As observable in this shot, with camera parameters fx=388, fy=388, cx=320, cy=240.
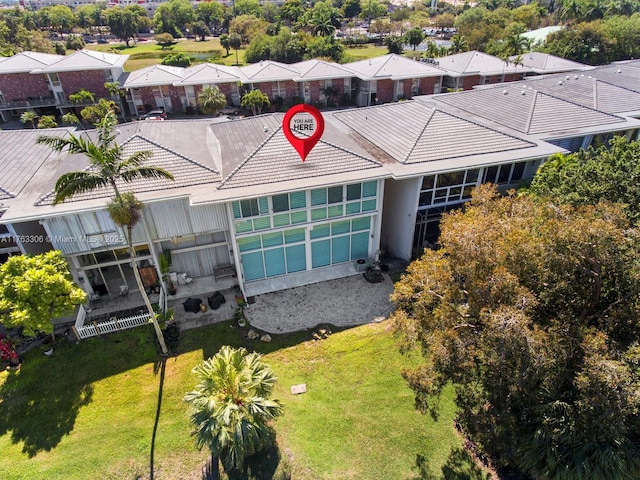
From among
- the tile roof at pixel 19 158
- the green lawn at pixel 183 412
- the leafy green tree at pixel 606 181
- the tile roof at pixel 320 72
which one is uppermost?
the leafy green tree at pixel 606 181

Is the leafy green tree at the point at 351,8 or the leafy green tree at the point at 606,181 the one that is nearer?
the leafy green tree at the point at 606,181

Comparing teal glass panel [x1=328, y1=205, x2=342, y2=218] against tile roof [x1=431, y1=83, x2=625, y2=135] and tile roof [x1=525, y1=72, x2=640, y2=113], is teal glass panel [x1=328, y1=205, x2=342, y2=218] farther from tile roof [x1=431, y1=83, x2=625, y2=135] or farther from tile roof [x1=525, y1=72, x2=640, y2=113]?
tile roof [x1=525, y1=72, x2=640, y2=113]

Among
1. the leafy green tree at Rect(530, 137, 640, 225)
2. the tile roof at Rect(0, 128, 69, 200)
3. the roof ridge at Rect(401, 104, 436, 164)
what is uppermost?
the leafy green tree at Rect(530, 137, 640, 225)

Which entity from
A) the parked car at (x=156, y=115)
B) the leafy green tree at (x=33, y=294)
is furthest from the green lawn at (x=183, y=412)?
the parked car at (x=156, y=115)

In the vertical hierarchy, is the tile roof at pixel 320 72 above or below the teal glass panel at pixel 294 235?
above

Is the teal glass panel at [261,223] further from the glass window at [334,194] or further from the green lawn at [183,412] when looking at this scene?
the green lawn at [183,412]

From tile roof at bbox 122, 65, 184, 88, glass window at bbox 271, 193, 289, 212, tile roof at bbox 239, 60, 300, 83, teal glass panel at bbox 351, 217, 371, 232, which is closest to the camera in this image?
glass window at bbox 271, 193, 289, 212

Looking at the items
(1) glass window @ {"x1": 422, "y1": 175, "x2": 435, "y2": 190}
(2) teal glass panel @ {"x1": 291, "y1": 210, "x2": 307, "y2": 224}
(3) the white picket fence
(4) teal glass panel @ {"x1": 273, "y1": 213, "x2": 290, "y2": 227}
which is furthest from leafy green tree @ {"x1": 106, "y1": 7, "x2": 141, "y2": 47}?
(1) glass window @ {"x1": 422, "y1": 175, "x2": 435, "y2": 190}
